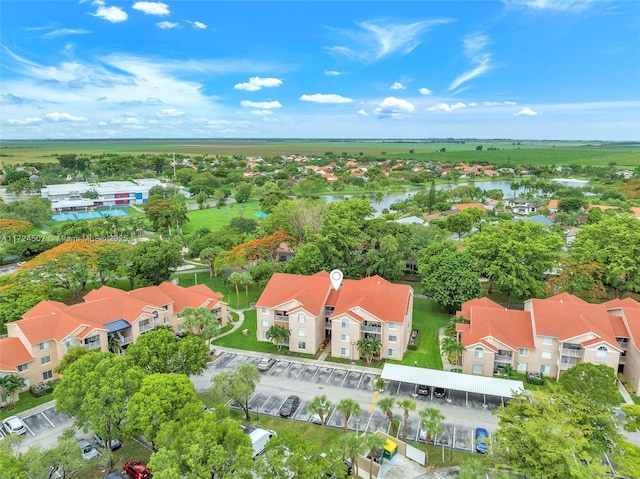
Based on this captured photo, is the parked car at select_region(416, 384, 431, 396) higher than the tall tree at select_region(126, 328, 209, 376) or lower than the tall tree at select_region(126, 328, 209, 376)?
lower

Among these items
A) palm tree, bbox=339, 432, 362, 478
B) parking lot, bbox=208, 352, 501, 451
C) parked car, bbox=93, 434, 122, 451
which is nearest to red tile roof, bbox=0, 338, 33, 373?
parked car, bbox=93, 434, 122, 451

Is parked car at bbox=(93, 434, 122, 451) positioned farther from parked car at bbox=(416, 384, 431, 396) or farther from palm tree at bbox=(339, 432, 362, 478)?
parked car at bbox=(416, 384, 431, 396)

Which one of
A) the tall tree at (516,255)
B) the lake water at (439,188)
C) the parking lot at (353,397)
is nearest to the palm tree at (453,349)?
the parking lot at (353,397)

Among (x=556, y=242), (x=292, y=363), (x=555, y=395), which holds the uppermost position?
(x=556, y=242)

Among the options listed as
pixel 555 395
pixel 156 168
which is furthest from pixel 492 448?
pixel 156 168

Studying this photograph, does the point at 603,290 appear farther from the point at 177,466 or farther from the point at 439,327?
the point at 177,466

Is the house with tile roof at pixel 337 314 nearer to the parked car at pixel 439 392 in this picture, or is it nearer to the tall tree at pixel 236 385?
the parked car at pixel 439 392
